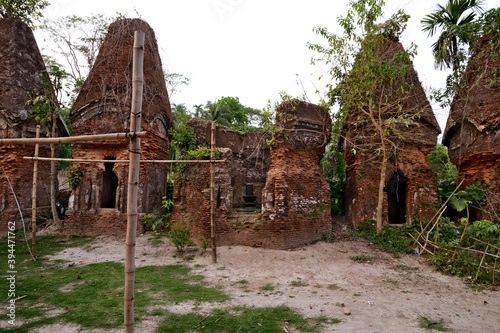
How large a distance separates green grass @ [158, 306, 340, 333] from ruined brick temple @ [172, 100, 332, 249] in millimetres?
3987

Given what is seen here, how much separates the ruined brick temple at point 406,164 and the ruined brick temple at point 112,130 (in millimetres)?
7836

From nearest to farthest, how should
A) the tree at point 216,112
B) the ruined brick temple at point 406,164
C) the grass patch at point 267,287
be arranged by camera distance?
1. the grass patch at point 267,287
2. the ruined brick temple at point 406,164
3. the tree at point 216,112

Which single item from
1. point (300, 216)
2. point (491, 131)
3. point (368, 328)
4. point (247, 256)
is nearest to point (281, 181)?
point (300, 216)

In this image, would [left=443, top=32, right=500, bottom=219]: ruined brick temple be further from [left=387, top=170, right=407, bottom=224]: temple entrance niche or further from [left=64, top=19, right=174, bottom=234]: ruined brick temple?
[left=64, top=19, right=174, bottom=234]: ruined brick temple

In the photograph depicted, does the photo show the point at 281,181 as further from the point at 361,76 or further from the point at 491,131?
the point at 491,131

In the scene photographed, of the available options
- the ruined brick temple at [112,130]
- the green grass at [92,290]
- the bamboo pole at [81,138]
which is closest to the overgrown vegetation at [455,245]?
the green grass at [92,290]

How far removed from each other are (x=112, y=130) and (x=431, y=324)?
1104 centimetres

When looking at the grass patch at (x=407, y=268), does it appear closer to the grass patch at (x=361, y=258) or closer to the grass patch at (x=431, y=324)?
the grass patch at (x=361, y=258)

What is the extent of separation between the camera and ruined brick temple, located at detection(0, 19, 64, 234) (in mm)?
10641

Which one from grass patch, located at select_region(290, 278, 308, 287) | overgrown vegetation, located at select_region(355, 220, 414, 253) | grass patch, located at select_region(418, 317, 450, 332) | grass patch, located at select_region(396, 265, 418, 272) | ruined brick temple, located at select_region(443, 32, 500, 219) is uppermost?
ruined brick temple, located at select_region(443, 32, 500, 219)

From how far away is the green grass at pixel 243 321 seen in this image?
12.3 ft

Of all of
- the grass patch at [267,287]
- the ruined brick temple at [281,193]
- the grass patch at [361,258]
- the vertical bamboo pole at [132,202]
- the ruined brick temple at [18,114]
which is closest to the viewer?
the vertical bamboo pole at [132,202]

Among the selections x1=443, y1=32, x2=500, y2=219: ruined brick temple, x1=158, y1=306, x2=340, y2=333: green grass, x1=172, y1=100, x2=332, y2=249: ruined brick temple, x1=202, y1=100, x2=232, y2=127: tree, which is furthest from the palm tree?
x1=202, y1=100, x2=232, y2=127: tree

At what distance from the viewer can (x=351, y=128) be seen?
33.6 feet
